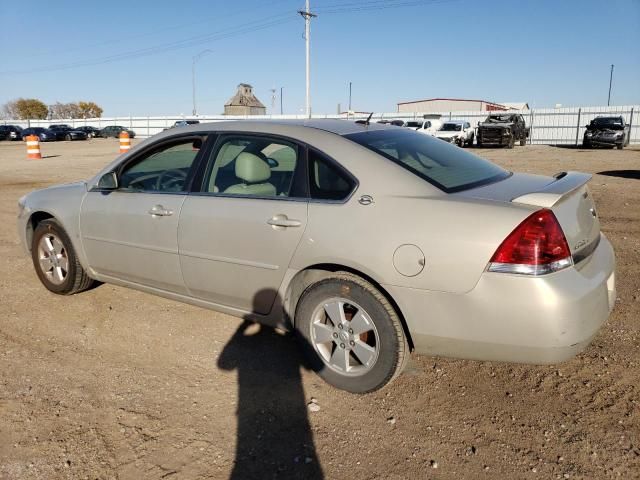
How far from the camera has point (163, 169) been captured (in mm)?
3879

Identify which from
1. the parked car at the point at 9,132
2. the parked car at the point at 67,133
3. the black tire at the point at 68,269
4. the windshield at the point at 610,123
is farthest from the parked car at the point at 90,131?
the black tire at the point at 68,269

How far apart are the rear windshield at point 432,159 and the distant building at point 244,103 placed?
75526mm

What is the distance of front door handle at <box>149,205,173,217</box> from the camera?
3.49 meters

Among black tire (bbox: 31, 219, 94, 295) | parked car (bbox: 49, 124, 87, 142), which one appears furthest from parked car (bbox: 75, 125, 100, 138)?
black tire (bbox: 31, 219, 94, 295)

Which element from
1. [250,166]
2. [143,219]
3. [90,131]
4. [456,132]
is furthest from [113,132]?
[250,166]

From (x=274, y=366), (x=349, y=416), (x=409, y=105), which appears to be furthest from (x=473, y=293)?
(x=409, y=105)

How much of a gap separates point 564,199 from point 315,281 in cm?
141

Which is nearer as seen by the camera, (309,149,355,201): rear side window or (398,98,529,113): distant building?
(309,149,355,201): rear side window

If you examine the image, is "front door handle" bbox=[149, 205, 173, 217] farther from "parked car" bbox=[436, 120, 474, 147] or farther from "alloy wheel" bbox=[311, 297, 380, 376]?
"parked car" bbox=[436, 120, 474, 147]

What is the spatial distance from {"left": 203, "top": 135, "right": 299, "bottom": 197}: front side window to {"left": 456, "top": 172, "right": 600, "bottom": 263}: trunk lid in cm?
115

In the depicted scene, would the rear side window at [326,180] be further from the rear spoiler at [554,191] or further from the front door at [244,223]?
the rear spoiler at [554,191]

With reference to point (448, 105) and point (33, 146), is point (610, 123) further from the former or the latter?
point (448, 105)

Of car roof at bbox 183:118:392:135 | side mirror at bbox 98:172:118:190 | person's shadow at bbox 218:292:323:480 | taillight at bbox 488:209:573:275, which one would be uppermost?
car roof at bbox 183:118:392:135

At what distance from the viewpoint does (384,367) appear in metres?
2.77
